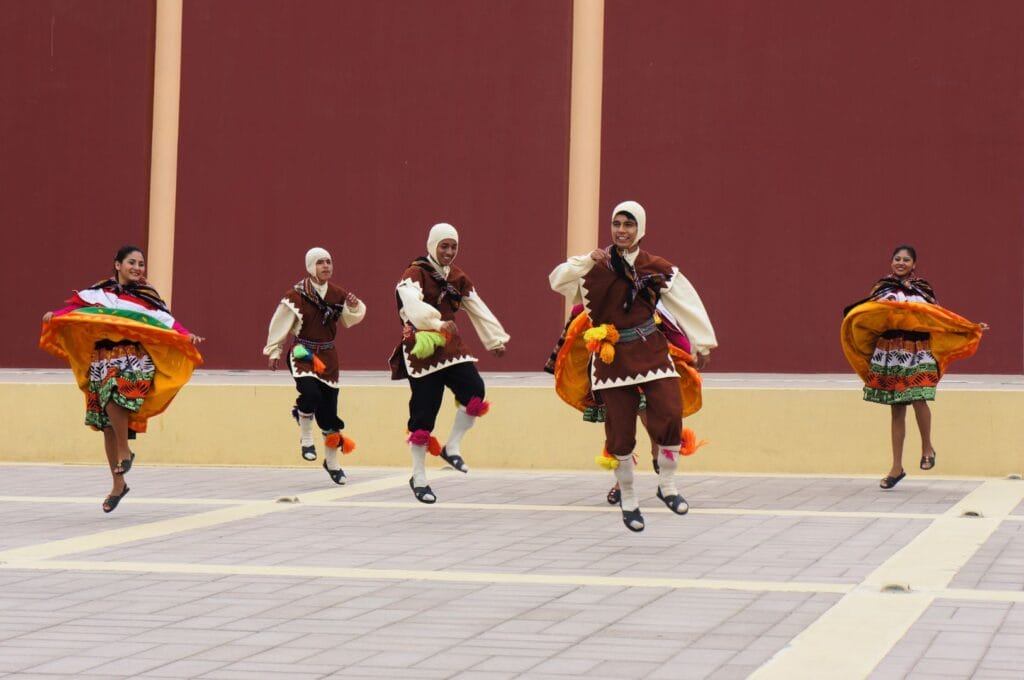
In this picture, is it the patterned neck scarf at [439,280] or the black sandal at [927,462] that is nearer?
the patterned neck scarf at [439,280]

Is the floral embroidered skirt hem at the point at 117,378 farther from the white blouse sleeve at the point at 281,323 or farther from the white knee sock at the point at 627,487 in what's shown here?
the white knee sock at the point at 627,487

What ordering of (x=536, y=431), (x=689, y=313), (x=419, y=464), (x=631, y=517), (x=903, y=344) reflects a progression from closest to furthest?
1. (x=631, y=517)
2. (x=689, y=313)
3. (x=419, y=464)
4. (x=903, y=344)
5. (x=536, y=431)

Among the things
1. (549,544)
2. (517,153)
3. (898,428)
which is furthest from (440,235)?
(517,153)

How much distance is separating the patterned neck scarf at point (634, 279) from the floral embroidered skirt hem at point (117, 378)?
3.26 metres

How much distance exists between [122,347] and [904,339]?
19.1 ft

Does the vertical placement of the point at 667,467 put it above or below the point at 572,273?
below

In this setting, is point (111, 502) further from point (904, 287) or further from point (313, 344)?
point (904, 287)

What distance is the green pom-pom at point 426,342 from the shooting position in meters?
11.2

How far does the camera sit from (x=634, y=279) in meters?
9.89

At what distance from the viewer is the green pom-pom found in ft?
36.7

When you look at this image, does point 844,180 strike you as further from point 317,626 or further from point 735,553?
point 317,626

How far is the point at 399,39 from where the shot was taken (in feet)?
63.8

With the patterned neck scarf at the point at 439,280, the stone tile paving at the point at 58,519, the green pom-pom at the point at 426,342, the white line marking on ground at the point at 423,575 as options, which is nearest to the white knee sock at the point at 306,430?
the stone tile paving at the point at 58,519

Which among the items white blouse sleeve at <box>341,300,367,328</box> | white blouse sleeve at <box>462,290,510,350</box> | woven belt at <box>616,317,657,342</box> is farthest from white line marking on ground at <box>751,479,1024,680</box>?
white blouse sleeve at <box>341,300,367,328</box>
